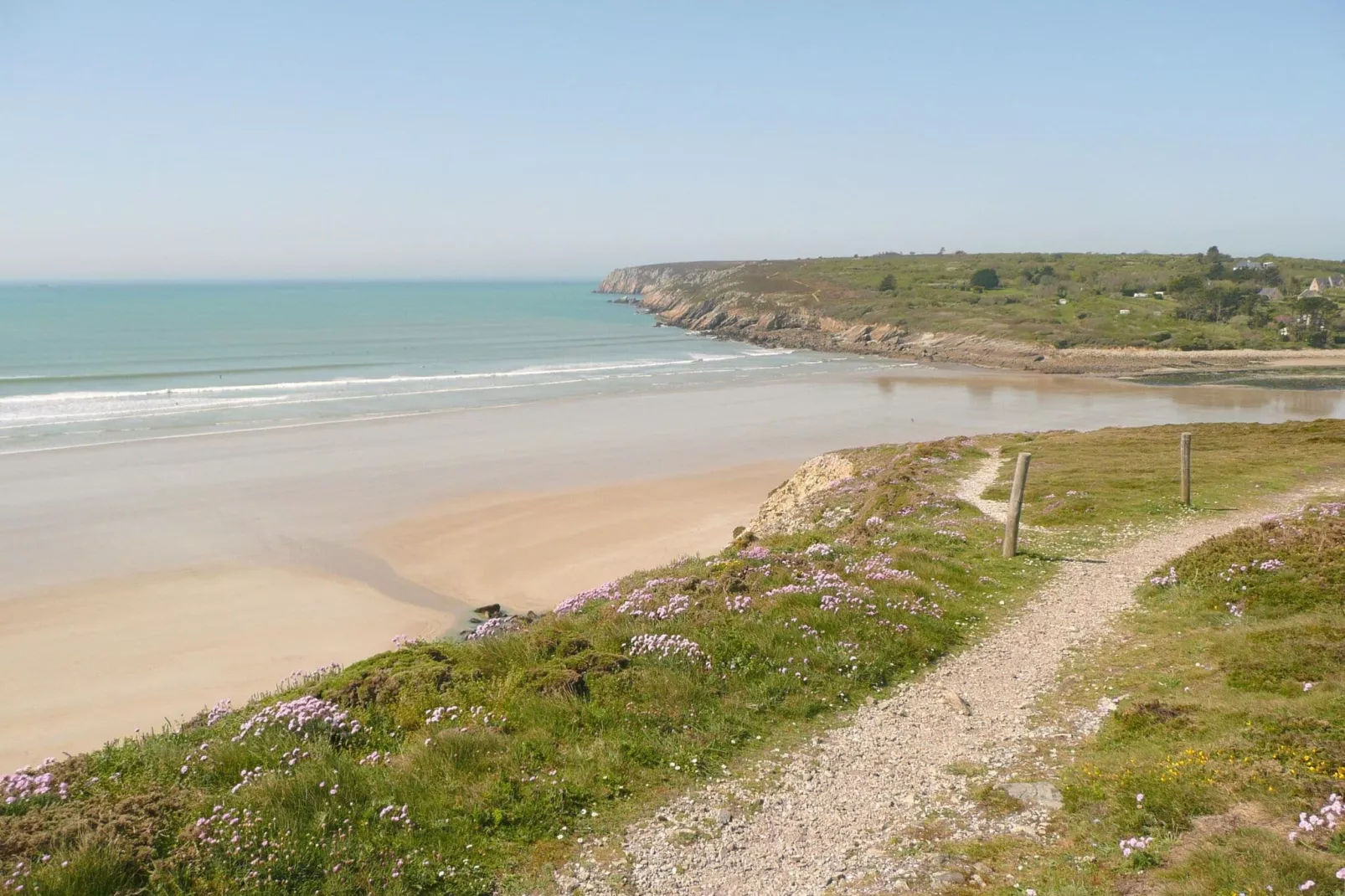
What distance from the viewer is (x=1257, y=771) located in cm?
653

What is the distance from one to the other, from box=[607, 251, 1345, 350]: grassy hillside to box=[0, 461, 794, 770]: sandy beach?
231 ft

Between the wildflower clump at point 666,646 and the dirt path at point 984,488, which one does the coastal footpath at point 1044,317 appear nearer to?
the dirt path at point 984,488

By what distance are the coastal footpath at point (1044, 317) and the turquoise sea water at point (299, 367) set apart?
40.3 feet

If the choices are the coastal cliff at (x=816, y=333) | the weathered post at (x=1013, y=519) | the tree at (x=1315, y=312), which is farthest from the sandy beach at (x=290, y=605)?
the tree at (x=1315, y=312)

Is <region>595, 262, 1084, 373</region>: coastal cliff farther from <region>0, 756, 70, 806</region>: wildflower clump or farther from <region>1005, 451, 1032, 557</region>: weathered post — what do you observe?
<region>0, 756, 70, 806</region>: wildflower clump

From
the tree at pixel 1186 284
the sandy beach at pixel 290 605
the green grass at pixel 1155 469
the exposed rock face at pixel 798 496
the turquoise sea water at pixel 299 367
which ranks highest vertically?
the tree at pixel 1186 284

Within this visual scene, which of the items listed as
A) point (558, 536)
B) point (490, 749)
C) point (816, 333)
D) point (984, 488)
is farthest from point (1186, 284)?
point (490, 749)

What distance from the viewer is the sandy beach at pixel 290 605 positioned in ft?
50.3

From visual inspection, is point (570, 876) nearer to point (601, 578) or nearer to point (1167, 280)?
point (601, 578)

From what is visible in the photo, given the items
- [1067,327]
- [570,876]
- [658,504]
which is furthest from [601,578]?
[1067,327]

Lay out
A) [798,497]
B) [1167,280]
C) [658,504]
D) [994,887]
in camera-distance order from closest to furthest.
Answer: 1. [994,887]
2. [798,497]
3. [658,504]
4. [1167,280]

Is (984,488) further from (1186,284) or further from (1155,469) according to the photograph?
(1186,284)

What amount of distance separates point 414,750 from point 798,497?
20.4 meters

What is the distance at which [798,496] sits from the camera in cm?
2723
